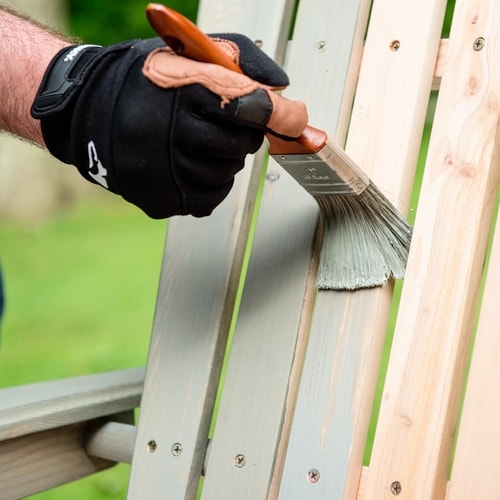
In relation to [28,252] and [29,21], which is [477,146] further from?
[28,252]

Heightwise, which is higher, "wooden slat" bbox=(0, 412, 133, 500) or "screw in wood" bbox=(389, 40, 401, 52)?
"screw in wood" bbox=(389, 40, 401, 52)

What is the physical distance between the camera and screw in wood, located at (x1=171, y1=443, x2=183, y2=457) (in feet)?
4.71

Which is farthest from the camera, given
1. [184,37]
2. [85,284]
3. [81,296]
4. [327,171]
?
[85,284]

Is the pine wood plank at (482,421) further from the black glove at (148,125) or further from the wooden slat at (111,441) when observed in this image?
the wooden slat at (111,441)

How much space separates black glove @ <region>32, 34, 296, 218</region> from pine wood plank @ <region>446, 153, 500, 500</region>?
428mm

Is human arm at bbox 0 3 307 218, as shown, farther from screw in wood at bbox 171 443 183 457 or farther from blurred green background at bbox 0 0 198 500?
blurred green background at bbox 0 0 198 500

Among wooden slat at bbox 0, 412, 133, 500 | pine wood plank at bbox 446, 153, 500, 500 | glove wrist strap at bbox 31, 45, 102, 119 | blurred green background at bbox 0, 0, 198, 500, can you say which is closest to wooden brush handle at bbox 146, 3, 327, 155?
glove wrist strap at bbox 31, 45, 102, 119

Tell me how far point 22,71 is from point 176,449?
2.14ft

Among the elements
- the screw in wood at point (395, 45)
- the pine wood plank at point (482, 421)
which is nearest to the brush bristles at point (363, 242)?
the pine wood plank at point (482, 421)

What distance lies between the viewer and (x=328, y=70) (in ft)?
4.80

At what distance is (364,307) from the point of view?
1331 mm

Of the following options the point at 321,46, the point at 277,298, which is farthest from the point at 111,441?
the point at 321,46

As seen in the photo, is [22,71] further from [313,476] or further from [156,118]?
[313,476]

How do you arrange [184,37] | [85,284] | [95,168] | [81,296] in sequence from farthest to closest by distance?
[85,284], [81,296], [95,168], [184,37]
